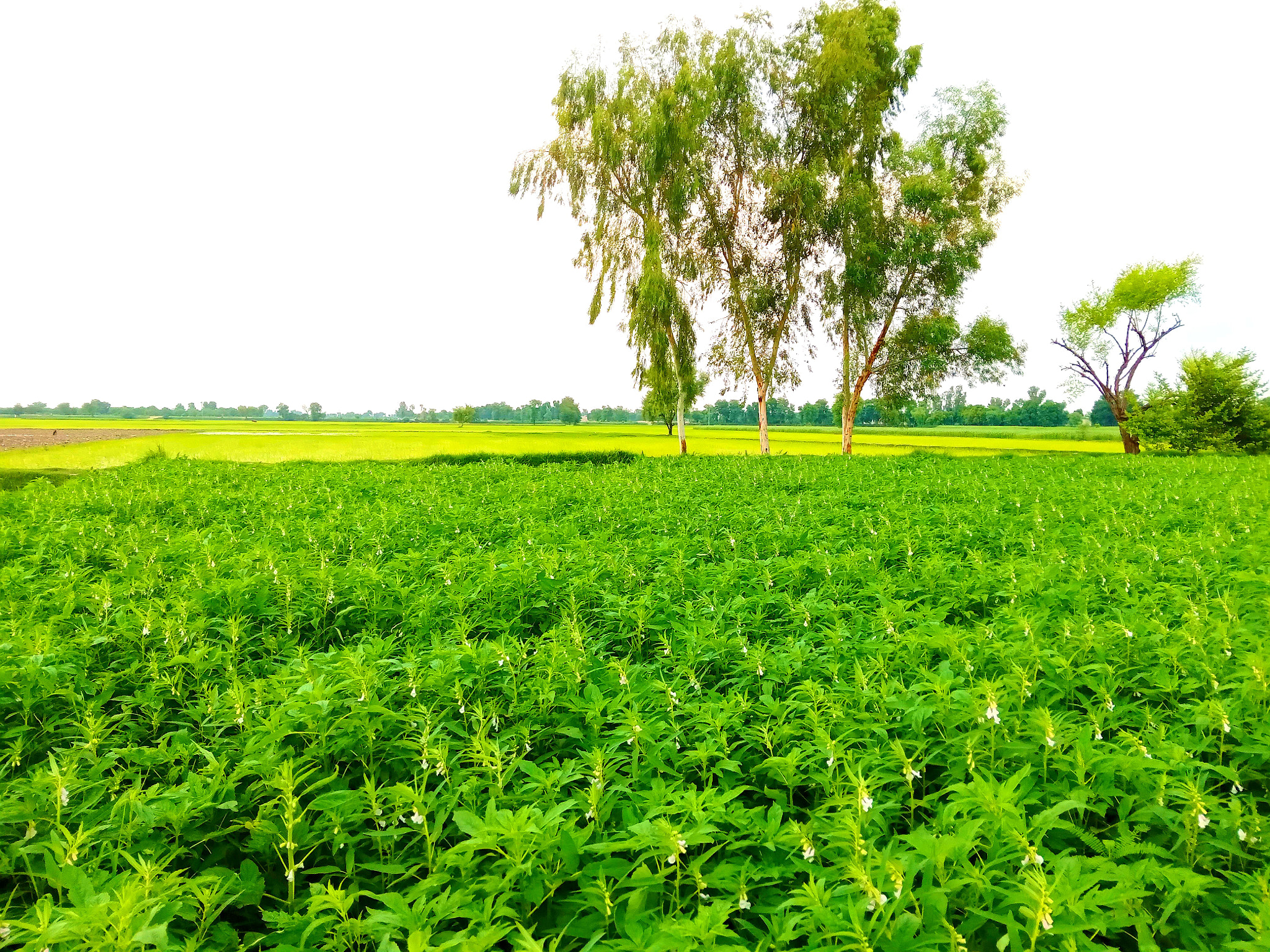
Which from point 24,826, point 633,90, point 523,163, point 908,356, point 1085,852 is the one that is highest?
point 633,90

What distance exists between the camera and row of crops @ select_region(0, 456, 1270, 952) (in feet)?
5.16

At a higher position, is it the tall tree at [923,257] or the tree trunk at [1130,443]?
the tall tree at [923,257]

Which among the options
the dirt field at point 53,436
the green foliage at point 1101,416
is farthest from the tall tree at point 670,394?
the green foliage at point 1101,416

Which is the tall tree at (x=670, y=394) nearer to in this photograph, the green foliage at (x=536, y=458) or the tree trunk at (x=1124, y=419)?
the green foliage at (x=536, y=458)

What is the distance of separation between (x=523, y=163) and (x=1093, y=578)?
28.3m

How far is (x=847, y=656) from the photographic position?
3.40 m

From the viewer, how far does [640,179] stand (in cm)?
2559

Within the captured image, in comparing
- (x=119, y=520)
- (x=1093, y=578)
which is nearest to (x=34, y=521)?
(x=119, y=520)

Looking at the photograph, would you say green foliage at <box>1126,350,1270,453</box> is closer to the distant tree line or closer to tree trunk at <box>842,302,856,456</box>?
tree trunk at <box>842,302,856,456</box>

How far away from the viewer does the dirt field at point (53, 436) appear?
26.1m

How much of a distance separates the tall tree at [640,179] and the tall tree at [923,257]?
775 centimetres

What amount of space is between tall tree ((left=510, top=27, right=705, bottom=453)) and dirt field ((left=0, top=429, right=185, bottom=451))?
82.7 ft

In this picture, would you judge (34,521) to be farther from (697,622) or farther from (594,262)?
(594,262)

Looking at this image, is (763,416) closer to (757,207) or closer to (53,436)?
(757,207)
